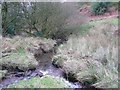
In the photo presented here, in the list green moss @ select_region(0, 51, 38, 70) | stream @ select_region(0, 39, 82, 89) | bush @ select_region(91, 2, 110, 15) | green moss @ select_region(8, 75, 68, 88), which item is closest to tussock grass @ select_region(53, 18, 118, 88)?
stream @ select_region(0, 39, 82, 89)

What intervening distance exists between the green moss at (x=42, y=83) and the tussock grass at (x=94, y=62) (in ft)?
2.39

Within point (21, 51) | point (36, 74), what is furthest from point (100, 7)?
point (36, 74)

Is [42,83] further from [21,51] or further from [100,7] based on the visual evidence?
[100,7]

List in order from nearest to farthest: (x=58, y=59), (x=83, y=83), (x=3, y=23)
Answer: (x=83, y=83), (x=58, y=59), (x=3, y=23)

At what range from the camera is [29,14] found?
54.6 ft

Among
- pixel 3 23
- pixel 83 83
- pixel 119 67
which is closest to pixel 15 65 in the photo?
pixel 83 83

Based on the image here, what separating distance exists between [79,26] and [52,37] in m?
2.11

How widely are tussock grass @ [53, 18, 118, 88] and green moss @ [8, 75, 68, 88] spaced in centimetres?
73

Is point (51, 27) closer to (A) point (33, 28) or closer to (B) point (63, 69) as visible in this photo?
(A) point (33, 28)

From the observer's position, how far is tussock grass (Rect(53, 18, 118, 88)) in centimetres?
815

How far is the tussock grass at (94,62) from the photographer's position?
8155 mm

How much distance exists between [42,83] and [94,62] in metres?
1.83

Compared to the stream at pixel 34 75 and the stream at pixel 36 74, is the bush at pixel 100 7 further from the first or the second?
the stream at pixel 34 75

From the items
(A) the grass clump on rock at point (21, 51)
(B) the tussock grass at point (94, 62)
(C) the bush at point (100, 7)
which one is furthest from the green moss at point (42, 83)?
(C) the bush at point (100, 7)
